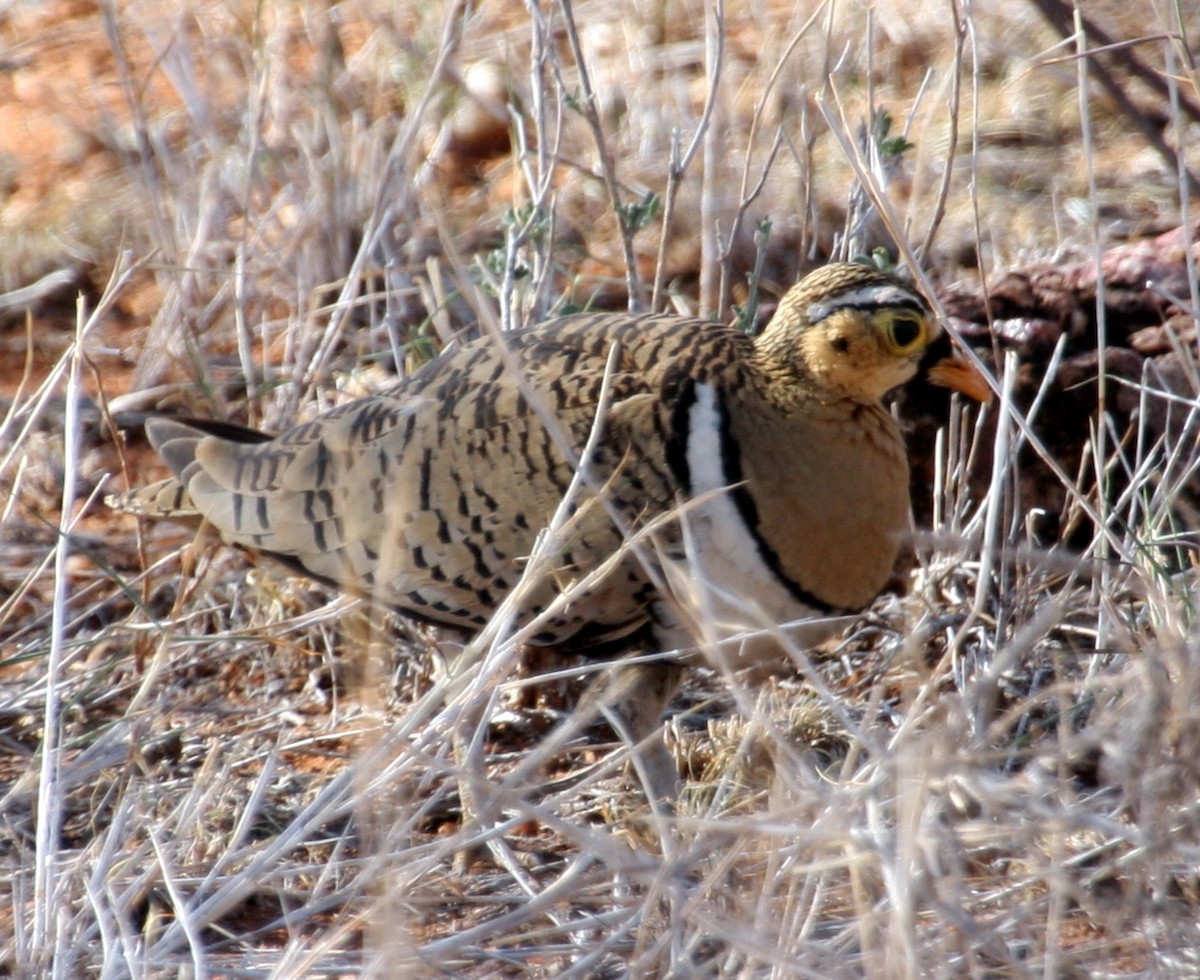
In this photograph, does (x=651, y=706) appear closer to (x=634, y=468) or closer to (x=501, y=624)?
(x=634, y=468)

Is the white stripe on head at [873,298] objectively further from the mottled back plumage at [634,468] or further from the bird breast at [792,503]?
the bird breast at [792,503]

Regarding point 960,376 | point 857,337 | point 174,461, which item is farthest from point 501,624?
point 174,461

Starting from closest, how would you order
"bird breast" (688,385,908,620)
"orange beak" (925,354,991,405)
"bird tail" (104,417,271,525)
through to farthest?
"bird breast" (688,385,908,620) < "orange beak" (925,354,991,405) < "bird tail" (104,417,271,525)

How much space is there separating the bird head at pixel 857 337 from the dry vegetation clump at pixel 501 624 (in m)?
0.13

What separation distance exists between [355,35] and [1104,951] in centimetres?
445

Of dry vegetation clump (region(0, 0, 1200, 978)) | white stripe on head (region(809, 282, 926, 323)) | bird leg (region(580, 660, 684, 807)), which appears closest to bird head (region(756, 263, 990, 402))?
white stripe on head (region(809, 282, 926, 323))

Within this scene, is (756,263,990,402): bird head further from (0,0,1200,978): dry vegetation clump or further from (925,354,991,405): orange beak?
(0,0,1200,978): dry vegetation clump

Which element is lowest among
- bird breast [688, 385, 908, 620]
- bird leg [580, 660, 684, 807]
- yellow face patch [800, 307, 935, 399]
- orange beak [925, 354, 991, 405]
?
bird leg [580, 660, 684, 807]

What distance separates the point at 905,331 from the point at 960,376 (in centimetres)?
15

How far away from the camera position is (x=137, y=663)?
141 inches

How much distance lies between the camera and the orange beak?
3.09 meters

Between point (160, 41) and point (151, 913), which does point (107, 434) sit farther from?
point (151, 913)

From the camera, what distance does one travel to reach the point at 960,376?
122 inches

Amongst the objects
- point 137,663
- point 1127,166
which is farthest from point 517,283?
point 1127,166
